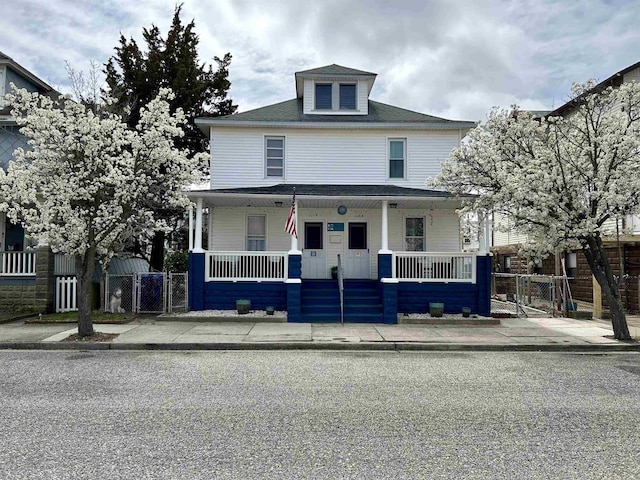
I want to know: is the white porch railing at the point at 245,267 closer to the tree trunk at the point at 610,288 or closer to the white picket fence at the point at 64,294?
the white picket fence at the point at 64,294

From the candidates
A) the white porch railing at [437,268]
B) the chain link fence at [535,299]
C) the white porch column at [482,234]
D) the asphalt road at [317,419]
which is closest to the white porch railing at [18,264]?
the asphalt road at [317,419]

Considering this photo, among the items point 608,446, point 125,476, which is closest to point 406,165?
point 608,446

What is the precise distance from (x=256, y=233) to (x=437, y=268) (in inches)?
255

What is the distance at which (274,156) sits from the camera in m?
16.8

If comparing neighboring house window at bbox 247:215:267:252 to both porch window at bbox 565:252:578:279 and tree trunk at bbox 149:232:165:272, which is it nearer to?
tree trunk at bbox 149:232:165:272

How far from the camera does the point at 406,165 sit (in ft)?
55.0

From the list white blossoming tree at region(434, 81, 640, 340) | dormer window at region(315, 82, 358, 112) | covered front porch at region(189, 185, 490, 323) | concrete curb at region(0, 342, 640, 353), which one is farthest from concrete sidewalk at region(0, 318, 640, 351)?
dormer window at region(315, 82, 358, 112)

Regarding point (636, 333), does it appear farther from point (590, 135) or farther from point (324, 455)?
point (324, 455)

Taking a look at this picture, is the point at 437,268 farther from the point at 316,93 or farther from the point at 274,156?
the point at 316,93

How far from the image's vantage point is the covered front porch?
14.0 metres

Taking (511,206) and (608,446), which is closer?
(608,446)

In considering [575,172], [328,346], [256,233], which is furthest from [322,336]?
[575,172]

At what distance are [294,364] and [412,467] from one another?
4.56m

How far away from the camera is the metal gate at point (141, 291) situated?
1414 cm
